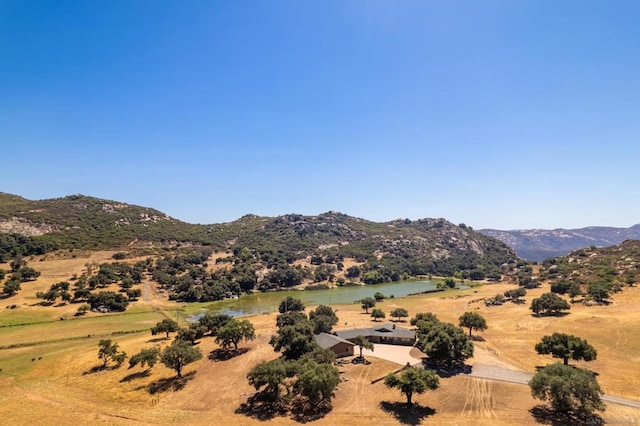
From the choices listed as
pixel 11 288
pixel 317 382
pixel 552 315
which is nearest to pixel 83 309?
pixel 11 288

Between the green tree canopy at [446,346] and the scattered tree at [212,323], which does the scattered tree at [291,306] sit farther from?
the green tree canopy at [446,346]

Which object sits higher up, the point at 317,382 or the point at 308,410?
the point at 317,382

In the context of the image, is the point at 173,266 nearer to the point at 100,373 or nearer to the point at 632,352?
the point at 100,373

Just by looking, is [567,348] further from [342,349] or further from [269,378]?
[269,378]

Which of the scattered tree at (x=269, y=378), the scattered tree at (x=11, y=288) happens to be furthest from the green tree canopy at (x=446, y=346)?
the scattered tree at (x=11, y=288)

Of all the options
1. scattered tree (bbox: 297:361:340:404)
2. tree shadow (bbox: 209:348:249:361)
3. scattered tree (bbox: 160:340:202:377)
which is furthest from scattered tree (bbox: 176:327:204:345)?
scattered tree (bbox: 297:361:340:404)

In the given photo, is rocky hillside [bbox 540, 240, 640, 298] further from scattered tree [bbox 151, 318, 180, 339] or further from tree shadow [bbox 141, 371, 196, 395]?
scattered tree [bbox 151, 318, 180, 339]
